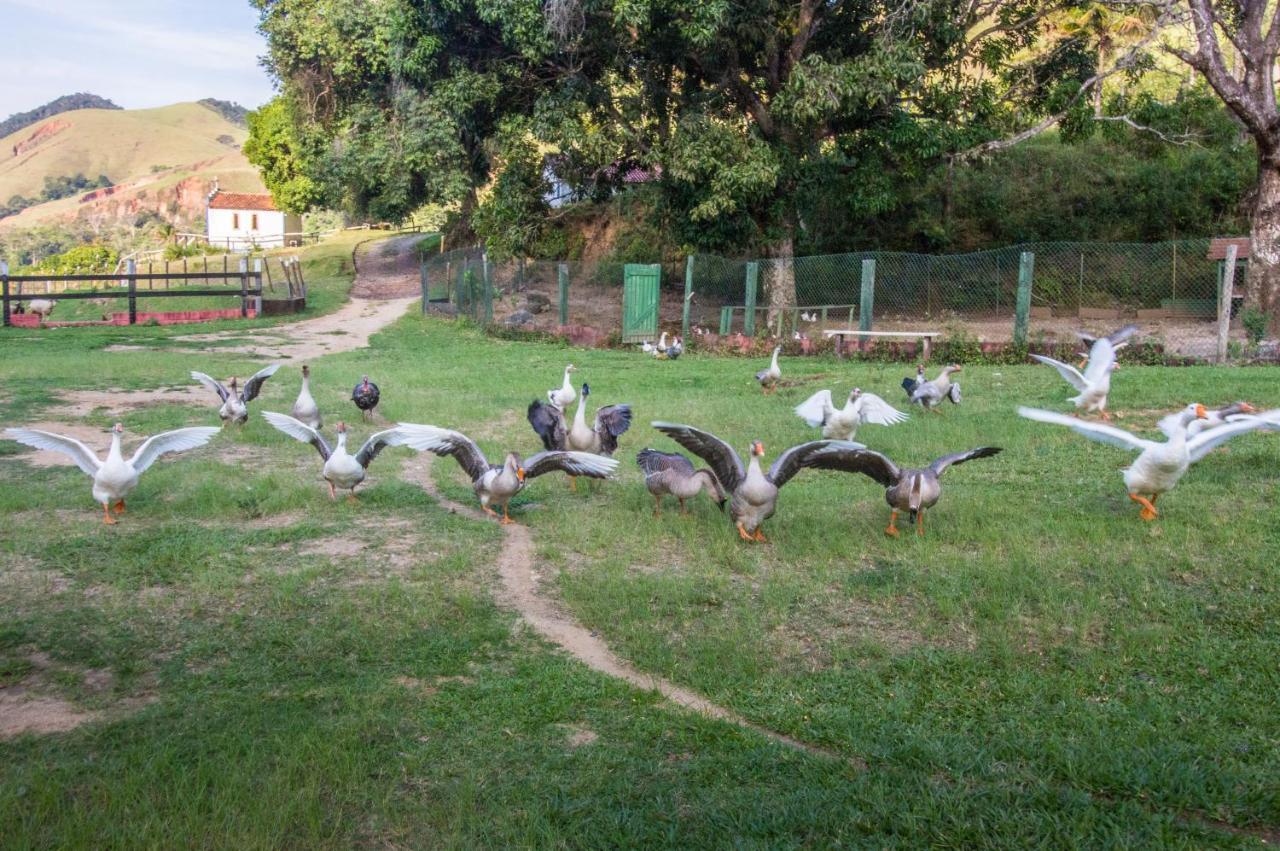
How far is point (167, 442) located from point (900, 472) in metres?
5.62

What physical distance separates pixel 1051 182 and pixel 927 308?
9.18 metres

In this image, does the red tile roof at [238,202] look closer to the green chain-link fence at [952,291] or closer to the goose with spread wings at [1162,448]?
the green chain-link fence at [952,291]

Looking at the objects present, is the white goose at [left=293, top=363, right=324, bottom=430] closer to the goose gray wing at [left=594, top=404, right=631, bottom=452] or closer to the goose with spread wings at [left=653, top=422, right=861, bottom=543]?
the goose gray wing at [left=594, top=404, right=631, bottom=452]

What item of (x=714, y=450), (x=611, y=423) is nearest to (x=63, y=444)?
(x=611, y=423)

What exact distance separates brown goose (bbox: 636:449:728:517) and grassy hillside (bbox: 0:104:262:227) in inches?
3238

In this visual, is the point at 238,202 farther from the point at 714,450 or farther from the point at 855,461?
the point at 855,461

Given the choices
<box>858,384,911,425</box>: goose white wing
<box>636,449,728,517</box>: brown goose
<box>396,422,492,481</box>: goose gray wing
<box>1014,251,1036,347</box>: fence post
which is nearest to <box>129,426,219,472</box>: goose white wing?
<box>396,422,492,481</box>: goose gray wing

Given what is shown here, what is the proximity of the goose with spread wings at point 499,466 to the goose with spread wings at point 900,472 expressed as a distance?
1.65 metres

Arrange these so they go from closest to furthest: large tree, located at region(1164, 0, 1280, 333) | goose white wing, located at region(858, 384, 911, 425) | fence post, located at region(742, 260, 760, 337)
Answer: goose white wing, located at region(858, 384, 911, 425) → large tree, located at region(1164, 0, 1280, 333) → fence post, located at region(742, 260, 760, 337)

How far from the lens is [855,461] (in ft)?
23.9

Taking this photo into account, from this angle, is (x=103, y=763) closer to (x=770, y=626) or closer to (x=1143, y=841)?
(x=770, y=626)

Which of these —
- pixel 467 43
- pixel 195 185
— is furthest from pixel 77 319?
pixel 195 185

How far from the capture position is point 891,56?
18.5 metres

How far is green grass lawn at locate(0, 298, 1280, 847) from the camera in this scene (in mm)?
3814
